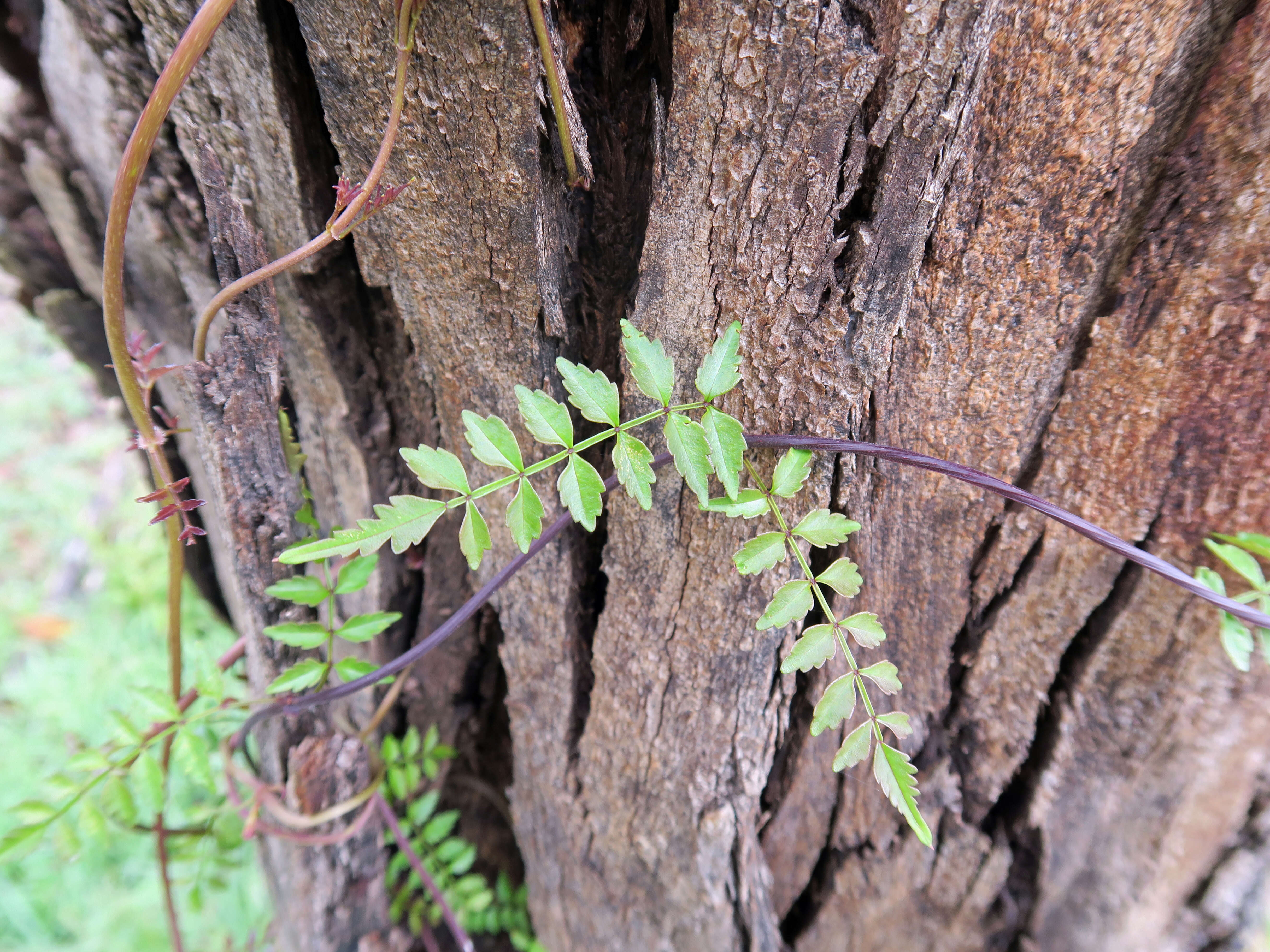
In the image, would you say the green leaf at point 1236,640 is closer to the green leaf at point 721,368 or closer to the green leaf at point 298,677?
the green leaf at point 721,368

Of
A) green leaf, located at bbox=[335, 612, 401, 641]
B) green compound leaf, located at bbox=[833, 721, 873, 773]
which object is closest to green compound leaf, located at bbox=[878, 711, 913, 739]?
green compound leaf, located at bbox=[833, 721, 873, 773]

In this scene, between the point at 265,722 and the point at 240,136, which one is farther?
the point at 265,722

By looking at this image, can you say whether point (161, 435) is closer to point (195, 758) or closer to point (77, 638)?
point (195, 758)

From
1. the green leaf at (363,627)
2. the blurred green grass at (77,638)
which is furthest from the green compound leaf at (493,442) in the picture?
the blurred green grass at (77,638)

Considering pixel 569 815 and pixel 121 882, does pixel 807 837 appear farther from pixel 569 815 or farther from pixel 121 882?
pixel 121 882

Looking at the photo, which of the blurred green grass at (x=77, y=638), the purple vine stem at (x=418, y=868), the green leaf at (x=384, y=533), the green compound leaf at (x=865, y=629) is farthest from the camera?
the blurred green grass at (x=77, y=638)

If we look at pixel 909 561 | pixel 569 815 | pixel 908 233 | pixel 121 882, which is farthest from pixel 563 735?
pixel 121 882

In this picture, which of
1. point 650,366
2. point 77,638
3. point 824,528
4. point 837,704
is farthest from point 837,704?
point 77,638
